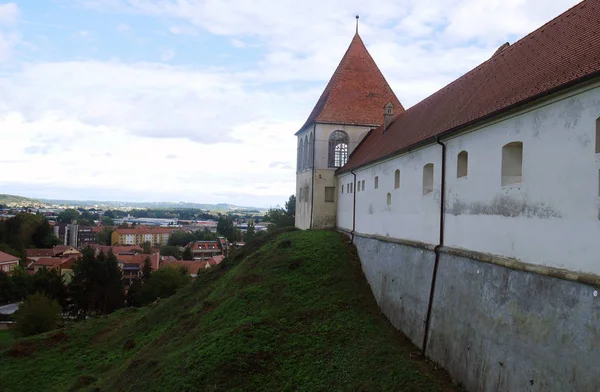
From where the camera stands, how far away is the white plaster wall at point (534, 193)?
798 cm

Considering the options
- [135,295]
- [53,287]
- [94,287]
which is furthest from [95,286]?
[135,295]

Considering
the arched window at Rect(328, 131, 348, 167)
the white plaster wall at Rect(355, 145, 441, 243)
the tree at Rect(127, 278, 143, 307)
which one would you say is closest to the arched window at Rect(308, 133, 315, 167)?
the arched window at Rect(328, 131, 348, 167)

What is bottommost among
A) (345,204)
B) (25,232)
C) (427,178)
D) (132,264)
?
(132,264)

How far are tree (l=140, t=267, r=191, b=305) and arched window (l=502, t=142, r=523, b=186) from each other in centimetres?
4079

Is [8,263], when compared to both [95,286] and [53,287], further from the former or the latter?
[95,286]

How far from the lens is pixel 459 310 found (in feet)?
38.5

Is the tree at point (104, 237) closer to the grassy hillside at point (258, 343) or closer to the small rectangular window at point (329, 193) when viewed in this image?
the grassy hillside at point (258, 343)

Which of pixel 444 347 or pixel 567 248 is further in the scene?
pixel 444 347

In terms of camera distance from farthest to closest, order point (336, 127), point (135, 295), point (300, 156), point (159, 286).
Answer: point (135, 295)
point (159, 286)
point (300, 156)
point (336, 127)

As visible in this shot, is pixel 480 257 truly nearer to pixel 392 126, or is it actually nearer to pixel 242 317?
pixel 242 317

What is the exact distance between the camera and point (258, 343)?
15.2m

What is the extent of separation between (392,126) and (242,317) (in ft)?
37.3

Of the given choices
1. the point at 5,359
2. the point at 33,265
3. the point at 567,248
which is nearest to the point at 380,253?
the point at 567,248

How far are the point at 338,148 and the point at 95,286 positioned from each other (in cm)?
2729
